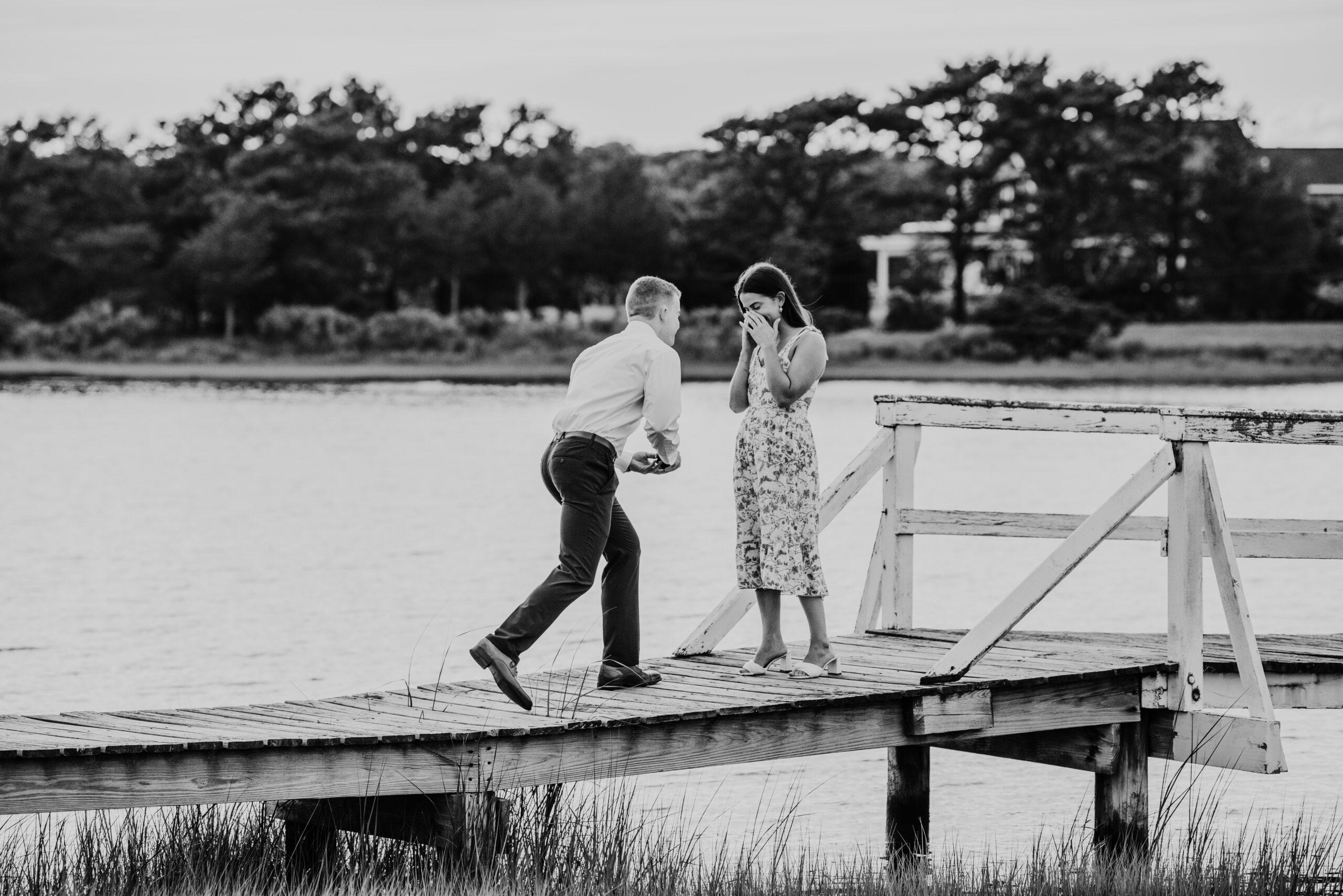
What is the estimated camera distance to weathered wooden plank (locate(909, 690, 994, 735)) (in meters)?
7.34

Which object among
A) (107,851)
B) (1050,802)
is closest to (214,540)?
(1050,802)

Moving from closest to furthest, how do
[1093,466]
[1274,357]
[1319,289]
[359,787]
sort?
[359,787], [1093,466], [1274,357], [1319,289]

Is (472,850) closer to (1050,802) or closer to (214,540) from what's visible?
(1050,802)

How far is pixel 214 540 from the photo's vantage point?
2619 cm

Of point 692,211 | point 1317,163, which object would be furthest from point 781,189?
point 1317,163

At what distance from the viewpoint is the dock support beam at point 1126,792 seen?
796cm

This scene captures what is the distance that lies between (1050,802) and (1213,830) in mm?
2379

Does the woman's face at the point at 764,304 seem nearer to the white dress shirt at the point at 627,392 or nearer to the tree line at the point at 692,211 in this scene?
the white dress shirt at the point at 627,392

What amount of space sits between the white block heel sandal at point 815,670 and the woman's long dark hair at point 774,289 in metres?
1.41

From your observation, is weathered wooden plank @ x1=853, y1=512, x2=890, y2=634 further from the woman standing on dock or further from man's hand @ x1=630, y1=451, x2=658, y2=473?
man's hand @ x1=630, y1=451, x2=658, y2=473

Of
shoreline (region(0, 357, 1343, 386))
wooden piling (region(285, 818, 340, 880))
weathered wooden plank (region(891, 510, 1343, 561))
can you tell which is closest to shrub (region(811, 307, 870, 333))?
shoreline (region(0, 357, 1343, 386))

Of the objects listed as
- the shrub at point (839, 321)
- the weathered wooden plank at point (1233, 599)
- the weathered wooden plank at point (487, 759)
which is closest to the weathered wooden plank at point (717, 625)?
the weathered wooden plank at point (487, 759)

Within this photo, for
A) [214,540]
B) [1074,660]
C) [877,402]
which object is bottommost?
[214,540]

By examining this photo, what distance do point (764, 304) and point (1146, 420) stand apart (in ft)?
5.35
